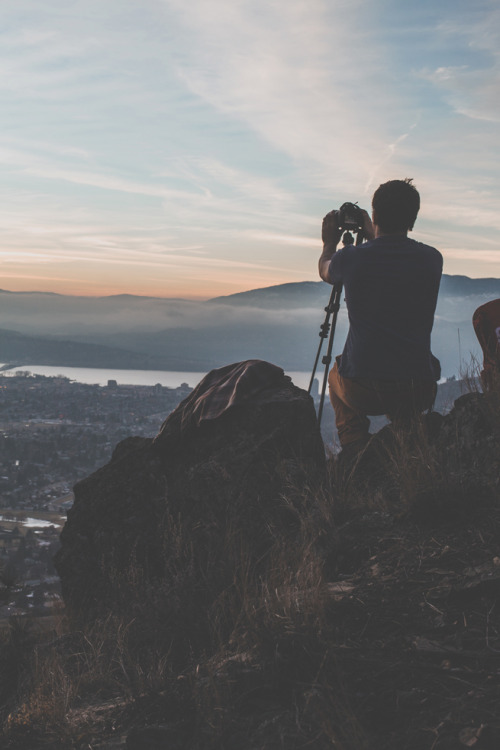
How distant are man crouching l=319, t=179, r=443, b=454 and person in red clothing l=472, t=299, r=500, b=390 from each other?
12.1 inches

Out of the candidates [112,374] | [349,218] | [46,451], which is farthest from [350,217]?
[112,374]

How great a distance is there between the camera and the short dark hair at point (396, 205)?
3.80m

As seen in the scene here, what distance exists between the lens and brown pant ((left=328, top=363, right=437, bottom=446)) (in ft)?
13.2

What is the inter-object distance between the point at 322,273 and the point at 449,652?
277cm

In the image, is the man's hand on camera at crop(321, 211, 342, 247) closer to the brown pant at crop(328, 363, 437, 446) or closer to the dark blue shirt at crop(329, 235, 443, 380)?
the dark blue shirt at crop(329, 235, 443, 380)

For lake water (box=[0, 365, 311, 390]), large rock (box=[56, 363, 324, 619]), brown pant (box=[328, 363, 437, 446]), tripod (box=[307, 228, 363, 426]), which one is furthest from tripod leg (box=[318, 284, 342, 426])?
lake water (box=[0, 365, 311, 390])

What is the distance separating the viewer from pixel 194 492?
4.13 metres

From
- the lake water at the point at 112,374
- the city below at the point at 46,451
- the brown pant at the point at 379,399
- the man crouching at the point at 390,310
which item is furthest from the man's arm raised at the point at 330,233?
the lake water at the point at 112,374

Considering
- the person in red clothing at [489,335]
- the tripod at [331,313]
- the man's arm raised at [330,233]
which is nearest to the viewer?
the person in red clothing at [489,335]

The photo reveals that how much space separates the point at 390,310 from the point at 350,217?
963 millimetres

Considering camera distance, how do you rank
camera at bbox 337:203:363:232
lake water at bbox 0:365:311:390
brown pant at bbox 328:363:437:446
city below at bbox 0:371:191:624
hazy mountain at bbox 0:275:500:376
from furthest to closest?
hazy mountain at bbox 0:275:500:376 < lake water at bbox 0:365:311:390 < city below at bbox 0:371:191:624 < camera at bbox 337:203:363:232 < brown pant at bbox 328:363:437:446

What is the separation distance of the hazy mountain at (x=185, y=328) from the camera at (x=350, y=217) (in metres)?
36.4

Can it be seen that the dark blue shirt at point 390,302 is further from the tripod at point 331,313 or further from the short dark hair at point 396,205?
the tripod at point 331,313

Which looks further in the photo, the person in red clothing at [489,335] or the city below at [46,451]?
the city below at [46,451]
